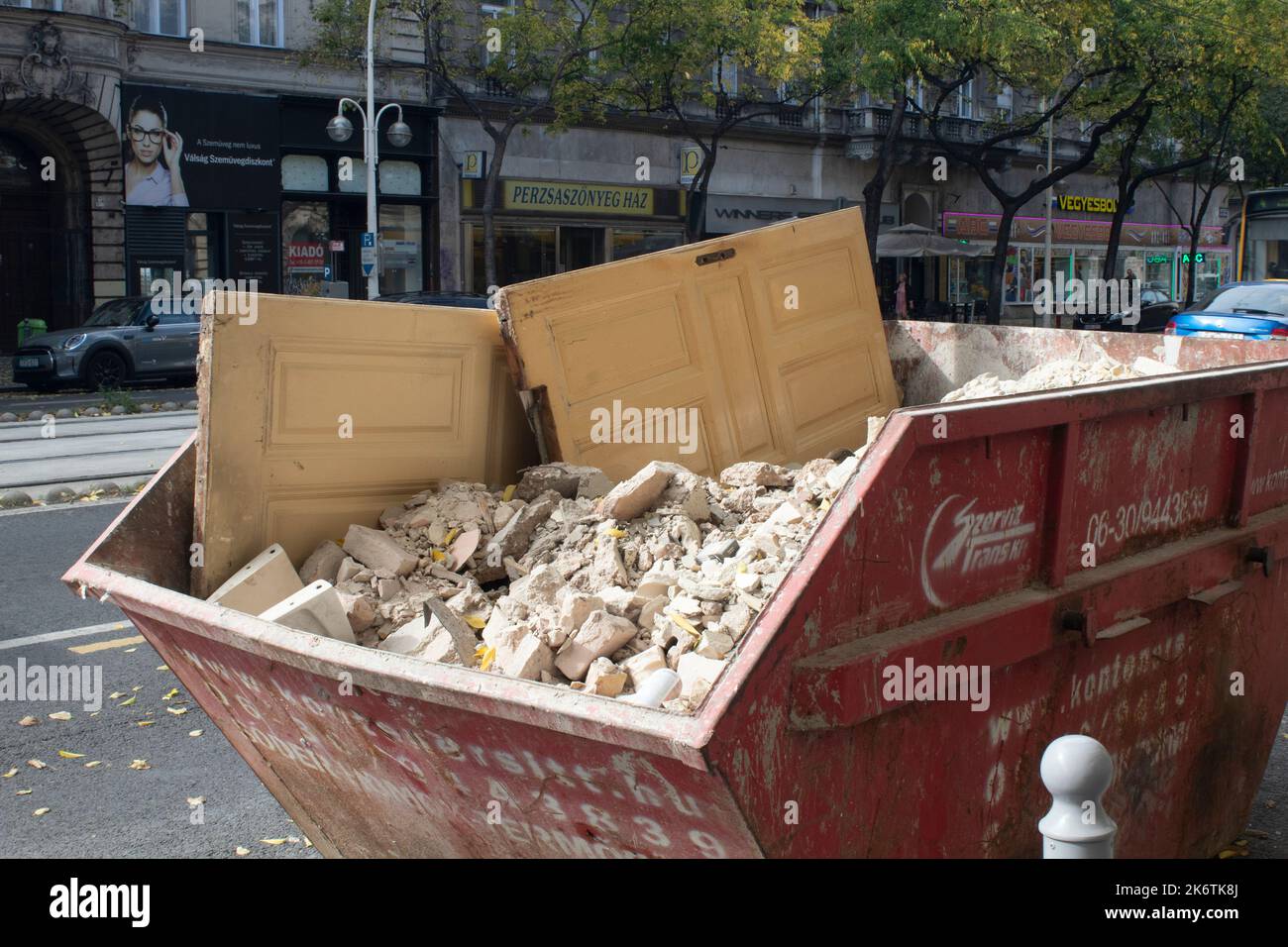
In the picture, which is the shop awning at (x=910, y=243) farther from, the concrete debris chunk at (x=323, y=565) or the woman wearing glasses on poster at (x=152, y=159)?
the concrete debris chunk at (x=323, y=565)

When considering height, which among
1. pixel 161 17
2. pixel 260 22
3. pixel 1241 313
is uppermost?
pixel 260 22

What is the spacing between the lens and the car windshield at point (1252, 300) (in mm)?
16359

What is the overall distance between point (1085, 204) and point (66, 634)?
148ft

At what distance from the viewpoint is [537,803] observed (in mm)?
2748

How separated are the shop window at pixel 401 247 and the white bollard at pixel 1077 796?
2891 centimetres

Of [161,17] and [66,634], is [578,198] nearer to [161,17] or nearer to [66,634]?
[161,17]

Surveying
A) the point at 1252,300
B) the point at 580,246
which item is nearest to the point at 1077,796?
the point at 1252,300

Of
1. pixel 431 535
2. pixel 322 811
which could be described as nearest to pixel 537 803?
pixel 322 811

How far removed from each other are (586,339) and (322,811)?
6.05ft

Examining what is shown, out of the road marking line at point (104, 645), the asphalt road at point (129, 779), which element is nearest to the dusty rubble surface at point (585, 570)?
the asphalt road at point (129, 779)

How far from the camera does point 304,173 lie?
95.2 ft

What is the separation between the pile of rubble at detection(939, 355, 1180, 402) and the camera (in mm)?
4996

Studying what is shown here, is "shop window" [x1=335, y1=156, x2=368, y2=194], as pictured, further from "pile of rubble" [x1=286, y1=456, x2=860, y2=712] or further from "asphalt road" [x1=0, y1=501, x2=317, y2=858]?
"pile of rubble" [x1=286, y1=456, x2=860, y2=712]

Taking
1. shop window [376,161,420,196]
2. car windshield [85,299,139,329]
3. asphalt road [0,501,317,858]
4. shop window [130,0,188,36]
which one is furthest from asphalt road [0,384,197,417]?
asphalt road [0,501,317,858]
